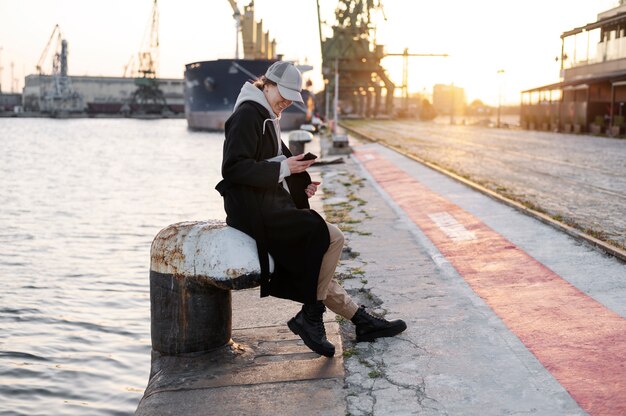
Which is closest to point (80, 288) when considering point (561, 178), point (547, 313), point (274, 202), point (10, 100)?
point (274, 202)

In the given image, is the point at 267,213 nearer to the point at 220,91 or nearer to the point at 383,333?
the point at 383,333

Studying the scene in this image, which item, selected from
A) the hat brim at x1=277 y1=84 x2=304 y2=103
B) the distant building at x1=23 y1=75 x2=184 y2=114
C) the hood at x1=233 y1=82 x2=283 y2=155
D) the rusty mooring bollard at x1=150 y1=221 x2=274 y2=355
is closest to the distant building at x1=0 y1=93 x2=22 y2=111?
the distant building at x1=23 y1=75 x2=184 y2=114

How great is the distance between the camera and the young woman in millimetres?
4398

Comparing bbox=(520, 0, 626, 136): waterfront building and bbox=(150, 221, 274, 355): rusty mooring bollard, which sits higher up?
bbox=(520, 0, 626, 136): waterfront building

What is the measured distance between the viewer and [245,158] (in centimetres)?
439

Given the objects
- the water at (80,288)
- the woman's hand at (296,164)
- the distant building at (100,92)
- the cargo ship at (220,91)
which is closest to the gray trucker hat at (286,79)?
the woman's hand at (296,164)

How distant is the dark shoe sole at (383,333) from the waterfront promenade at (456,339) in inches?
2.1

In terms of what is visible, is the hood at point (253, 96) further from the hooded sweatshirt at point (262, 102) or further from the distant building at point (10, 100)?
the distant building at point (10, 100)

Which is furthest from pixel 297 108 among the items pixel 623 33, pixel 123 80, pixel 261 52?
pixel 123 80

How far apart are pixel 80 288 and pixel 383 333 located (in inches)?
260

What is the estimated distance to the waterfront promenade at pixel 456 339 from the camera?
404cm

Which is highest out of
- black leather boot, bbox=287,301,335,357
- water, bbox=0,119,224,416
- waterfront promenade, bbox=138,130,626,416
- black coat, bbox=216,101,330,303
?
black coat, bbox=216,101,330,303

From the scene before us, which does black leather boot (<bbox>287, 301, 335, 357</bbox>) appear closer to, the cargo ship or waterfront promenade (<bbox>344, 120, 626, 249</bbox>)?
waterfront promenade (<bbox>344, 120, 626, 249</bbox>)

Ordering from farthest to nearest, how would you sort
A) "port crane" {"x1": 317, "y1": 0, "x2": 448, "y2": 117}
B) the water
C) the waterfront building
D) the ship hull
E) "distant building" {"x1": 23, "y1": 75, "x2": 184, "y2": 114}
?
"distant building" {"x1": 23, "y1": 75, "x2": 184, "y2": 114} < "port crane" {"x1": 317, "y1": 0, "x2": 448, "y2": 117} < the ship hull < the waterfront building < the water
